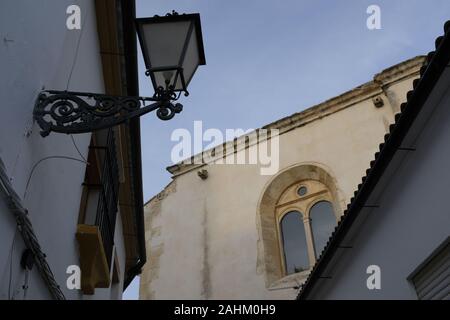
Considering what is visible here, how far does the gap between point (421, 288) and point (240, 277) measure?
26.8 feet

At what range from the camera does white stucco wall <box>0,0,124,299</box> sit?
2.65 m

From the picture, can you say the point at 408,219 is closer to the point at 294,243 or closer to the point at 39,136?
the point at 39,136

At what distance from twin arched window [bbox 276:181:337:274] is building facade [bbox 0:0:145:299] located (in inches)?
259

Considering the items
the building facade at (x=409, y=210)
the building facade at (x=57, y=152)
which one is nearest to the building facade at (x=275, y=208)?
the building facade at (x=409, y=210)

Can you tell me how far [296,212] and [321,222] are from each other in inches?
28.3

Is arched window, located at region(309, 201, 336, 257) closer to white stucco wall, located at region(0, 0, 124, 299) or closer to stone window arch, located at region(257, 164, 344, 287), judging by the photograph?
stone window arch, located at region(257, 164, 344, 287)

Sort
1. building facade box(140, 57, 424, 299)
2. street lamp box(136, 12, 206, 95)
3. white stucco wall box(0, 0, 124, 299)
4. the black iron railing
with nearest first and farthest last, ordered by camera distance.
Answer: white stucco wall box(0, 0, 124, 299), street lamp box(136, 12, 206, 95), the black iron railing, building facade box(140, 57, 424, 299)

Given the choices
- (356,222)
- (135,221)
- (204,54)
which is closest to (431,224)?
(356,222)

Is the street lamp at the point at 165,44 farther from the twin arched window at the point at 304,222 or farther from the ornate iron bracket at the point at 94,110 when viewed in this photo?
the twin arched window at the point at 304,222

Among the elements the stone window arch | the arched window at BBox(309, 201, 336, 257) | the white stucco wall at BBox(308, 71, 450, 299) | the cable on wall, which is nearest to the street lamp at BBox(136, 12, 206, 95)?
the cable on wall

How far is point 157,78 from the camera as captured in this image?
3279 millimetres

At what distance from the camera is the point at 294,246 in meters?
12.9
